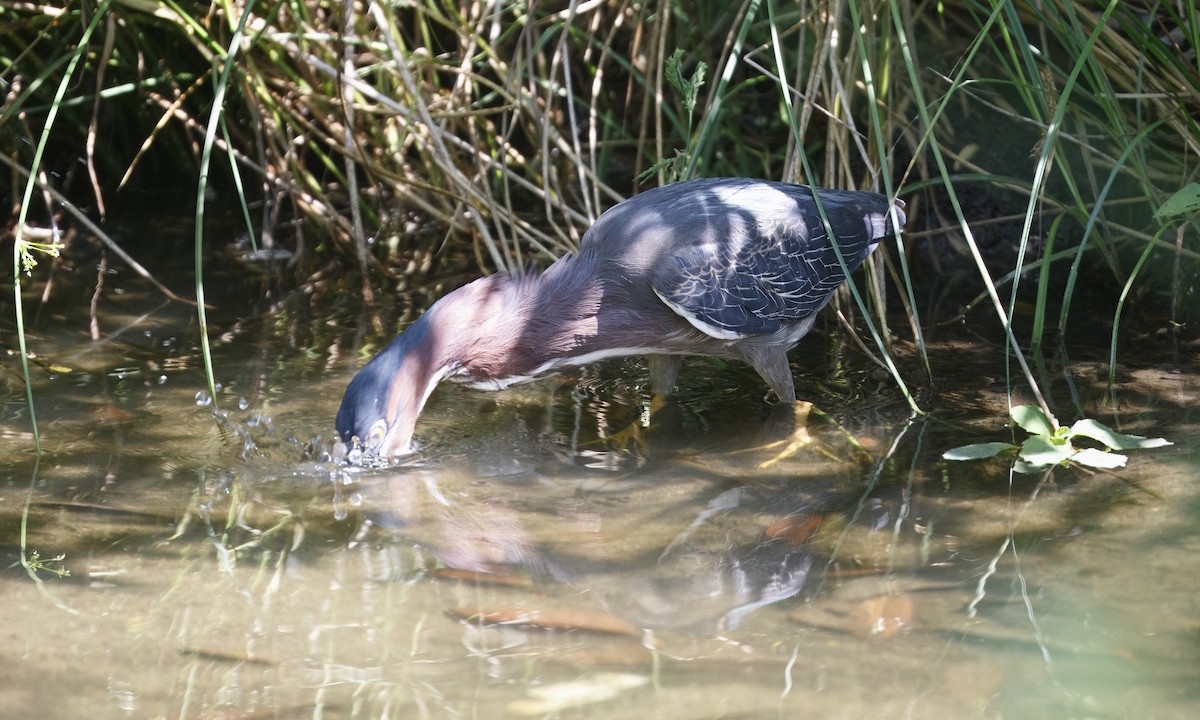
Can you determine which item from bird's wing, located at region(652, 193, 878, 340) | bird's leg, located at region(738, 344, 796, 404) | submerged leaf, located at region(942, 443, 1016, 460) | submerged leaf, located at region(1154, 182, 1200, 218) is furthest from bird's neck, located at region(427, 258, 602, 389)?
submerged leaf, located at region(1154, 182, 1200, 218)

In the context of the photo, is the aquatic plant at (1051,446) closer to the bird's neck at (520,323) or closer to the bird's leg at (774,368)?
the bird's leg at (774,368)

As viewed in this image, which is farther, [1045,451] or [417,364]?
[417,364]

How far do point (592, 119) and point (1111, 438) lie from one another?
2.74m

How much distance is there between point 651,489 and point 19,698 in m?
1.82

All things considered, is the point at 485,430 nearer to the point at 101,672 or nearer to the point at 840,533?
the point at 840,533

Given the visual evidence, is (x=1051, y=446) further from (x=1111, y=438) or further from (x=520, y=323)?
(x=520, y=323)

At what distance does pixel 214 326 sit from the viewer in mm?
5113

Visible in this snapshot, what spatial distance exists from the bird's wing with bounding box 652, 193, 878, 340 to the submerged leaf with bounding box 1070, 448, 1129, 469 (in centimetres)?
104

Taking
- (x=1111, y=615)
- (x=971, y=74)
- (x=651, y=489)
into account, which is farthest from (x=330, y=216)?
(x=1111, y=615)

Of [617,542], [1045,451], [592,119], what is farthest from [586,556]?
[592,119]

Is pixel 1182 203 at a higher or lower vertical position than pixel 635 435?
higher

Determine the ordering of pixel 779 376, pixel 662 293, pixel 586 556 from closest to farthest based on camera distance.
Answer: pixel 586 556 < pixel 662 293 < pixel 779 376

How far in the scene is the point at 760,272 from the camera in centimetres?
419

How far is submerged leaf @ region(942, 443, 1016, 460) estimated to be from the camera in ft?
11.7
